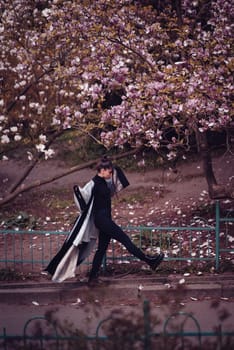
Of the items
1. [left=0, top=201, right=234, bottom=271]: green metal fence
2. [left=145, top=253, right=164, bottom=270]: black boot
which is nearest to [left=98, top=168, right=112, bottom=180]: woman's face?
[left=0, top=201, right=234, bottom=271]: green metal fence

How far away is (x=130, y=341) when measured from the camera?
4.23 metres

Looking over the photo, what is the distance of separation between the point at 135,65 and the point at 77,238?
12.9 feet

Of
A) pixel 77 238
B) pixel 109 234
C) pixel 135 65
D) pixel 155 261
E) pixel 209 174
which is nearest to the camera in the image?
pixel 77 238

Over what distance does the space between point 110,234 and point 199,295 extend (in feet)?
4.49

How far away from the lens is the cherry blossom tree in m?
9.78

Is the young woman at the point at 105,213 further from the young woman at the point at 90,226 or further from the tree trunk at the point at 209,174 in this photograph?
the tree trunk at the point at 209,174

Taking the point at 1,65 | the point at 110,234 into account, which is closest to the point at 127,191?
the point at 1,65

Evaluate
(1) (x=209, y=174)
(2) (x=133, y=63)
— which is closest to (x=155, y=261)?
(1) (x=209, y=174)

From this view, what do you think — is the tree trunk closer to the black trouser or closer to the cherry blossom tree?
the cherry blossom tree

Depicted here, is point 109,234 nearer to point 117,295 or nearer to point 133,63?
point 117,295

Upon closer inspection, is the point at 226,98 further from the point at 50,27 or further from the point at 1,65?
the point at 1,65

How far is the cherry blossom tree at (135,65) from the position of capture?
978 cm

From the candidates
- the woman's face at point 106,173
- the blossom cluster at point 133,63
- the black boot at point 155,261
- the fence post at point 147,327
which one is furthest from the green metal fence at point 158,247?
the fence post at point 147,327

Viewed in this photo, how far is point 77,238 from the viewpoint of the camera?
848 cm
